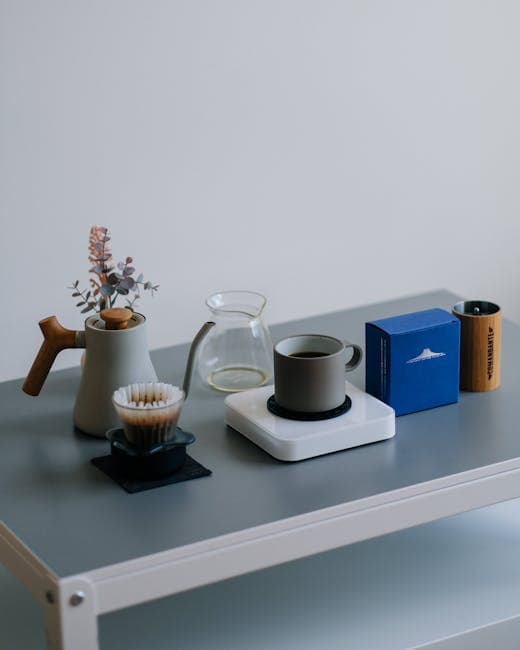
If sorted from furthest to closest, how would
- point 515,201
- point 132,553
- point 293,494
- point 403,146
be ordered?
point 515,201 → point 403,146 → point 293,494 → point 132,553

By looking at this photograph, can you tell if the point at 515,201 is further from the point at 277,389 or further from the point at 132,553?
the point at 132,553

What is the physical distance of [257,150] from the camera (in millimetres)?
3133

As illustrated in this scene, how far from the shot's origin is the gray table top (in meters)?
1.55

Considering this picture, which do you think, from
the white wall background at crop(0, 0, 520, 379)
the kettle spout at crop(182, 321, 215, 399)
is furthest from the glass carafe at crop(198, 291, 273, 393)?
the white wall background at crop(0, 0, 520, 379)

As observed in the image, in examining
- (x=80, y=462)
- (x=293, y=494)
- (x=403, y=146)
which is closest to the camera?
(x=293, y=494)

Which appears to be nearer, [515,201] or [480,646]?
[480,646]

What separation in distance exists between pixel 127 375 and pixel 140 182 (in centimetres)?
127

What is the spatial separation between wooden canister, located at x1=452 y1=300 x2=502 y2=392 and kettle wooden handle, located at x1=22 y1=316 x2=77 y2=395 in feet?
2.18

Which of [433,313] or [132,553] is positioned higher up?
[433,313]

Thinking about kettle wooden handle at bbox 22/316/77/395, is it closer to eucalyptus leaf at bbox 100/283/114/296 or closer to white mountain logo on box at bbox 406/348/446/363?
eucalyptus leaf at bbox 100/283/114/296

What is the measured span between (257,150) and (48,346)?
4.58 feet

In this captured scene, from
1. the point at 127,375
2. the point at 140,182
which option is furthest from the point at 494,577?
the point at 140,182

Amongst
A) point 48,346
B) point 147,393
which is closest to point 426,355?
point 147,393

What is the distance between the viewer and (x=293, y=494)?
165 centimetres
